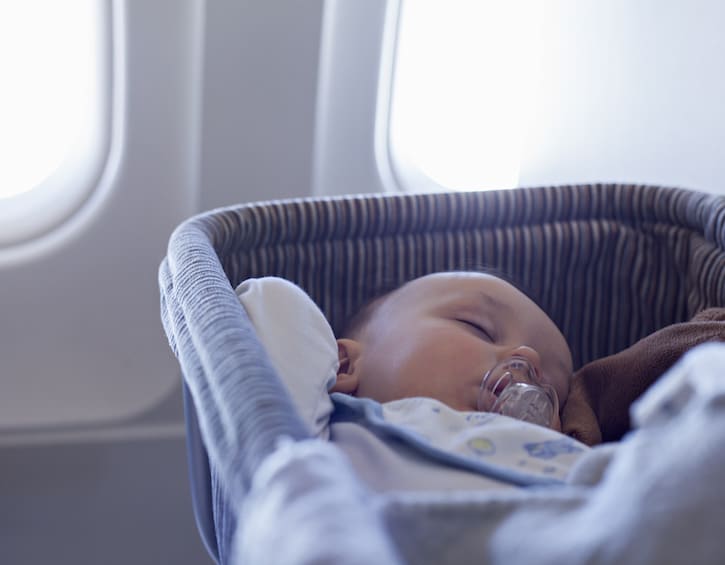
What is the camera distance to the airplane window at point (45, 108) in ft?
4.56

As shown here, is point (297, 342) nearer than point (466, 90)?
Yes

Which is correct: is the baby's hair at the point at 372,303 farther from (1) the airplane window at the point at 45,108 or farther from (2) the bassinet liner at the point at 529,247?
(1) the airplane window at the point at 45,108

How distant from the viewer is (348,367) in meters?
0.95

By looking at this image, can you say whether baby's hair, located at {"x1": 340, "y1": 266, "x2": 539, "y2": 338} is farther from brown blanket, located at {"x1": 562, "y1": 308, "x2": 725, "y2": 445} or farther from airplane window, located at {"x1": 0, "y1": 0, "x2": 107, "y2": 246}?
airplane window, located at {"x1": 0, "y1": 0, "x2": 107, "y2": 246}

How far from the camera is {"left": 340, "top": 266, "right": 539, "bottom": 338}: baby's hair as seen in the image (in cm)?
101

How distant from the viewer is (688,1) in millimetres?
1182

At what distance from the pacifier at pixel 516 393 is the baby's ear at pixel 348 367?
14 centimetres

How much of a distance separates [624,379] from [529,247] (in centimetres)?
24

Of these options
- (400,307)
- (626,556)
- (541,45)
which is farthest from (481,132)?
(626,556)

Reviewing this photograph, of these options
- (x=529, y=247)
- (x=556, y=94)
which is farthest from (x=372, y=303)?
(x=556, y=94)

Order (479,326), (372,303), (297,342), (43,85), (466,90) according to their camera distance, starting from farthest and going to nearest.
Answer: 1. (466,90)
2. (43,85)
3. (372,303)
4. (479,326)
5. (297,342)

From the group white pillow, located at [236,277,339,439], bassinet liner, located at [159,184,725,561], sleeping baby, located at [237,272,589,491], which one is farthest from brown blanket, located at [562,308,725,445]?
white pillow, located at [236,277,339,439]

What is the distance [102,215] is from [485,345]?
2.52 feet

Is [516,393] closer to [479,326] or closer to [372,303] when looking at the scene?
[479,326]
